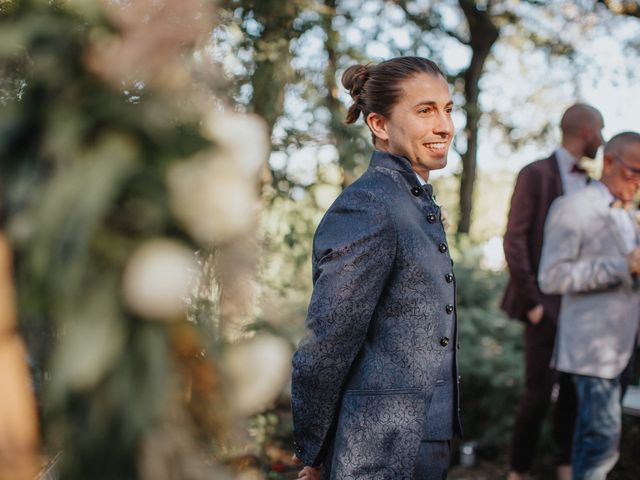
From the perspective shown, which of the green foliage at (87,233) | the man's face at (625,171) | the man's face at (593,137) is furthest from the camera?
the man's face at (593,137)

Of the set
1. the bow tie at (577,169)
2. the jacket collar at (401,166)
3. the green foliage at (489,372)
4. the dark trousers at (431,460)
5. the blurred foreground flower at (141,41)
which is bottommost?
the green foliage at (489,372)

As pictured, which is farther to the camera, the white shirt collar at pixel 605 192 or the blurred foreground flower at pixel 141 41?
the white shirt collar at pixel 605 192

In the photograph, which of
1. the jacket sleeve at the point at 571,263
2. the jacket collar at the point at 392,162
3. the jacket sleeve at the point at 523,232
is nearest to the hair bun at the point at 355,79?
the jacket collar at the point at 392,162

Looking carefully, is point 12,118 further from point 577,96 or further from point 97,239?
point 577,96

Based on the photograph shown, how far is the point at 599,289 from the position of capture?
3.61m

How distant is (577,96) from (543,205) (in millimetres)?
9440

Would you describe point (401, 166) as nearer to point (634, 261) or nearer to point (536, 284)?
point (634, 261)

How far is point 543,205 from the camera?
14.6 ft

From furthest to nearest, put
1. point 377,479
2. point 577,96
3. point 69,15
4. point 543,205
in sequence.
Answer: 1. point 577,96
2. point 543,205
3. point 377,479
4. point 69,15

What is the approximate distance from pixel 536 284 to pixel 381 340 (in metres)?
2.52

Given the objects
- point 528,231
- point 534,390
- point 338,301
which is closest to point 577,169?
point 528,231

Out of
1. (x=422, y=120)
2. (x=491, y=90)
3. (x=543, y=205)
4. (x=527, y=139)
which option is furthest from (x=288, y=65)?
(x=491, y=90)

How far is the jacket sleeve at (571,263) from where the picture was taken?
352 cm

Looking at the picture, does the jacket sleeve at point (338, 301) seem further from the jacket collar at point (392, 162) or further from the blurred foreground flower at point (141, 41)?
the blurred foreground flower at point (141, 41)
